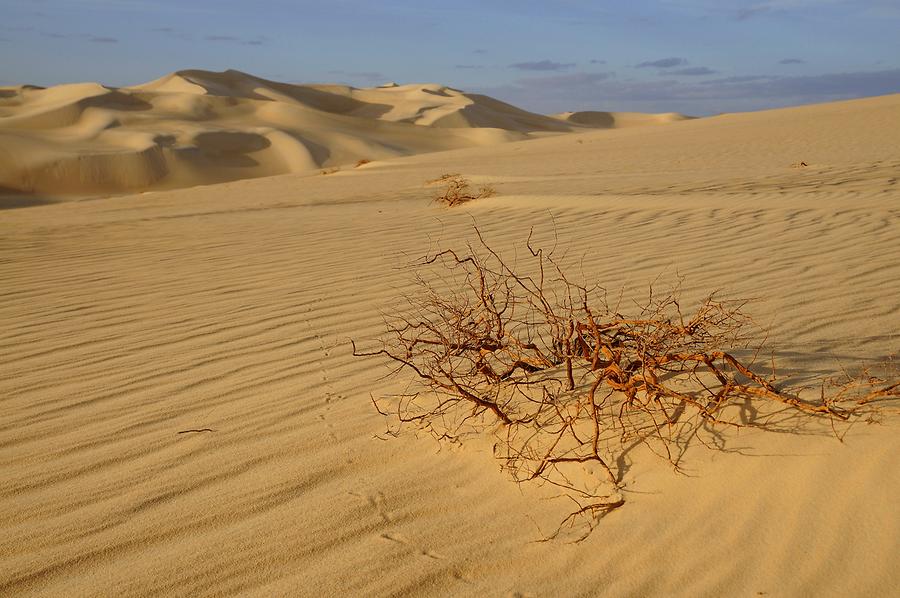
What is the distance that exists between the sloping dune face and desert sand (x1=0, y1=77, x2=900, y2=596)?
63.4 feet

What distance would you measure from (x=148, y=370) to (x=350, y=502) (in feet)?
6.06

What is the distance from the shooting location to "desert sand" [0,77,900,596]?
7.32ft

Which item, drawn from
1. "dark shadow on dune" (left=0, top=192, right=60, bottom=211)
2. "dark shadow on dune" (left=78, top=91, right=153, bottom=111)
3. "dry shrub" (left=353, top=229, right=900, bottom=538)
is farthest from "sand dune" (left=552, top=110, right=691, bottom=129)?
"dry shrub" (left=353, top=229, right=900, bottom=538)

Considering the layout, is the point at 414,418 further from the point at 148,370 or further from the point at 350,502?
the point at 148,370

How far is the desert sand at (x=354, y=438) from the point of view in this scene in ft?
7.32

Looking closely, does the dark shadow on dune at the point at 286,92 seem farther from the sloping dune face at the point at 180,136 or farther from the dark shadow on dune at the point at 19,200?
the dark shadow on dune at the point at 19,200

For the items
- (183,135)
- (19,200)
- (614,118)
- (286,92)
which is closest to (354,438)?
(19,200)

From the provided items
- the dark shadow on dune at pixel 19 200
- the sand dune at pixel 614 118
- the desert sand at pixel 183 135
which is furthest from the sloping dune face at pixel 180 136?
the sand dune at pixel 614 118

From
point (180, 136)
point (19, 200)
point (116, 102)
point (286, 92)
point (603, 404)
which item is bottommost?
point (19, 200)

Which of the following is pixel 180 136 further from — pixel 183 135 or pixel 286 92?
pixel 286 92

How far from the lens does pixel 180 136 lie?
3203 cm

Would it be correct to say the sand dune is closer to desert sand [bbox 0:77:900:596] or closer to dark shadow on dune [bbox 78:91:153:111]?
dark shadow on dune [bbox 78:91:153:111]

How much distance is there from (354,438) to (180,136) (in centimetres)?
3132

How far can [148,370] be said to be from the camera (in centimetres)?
405
